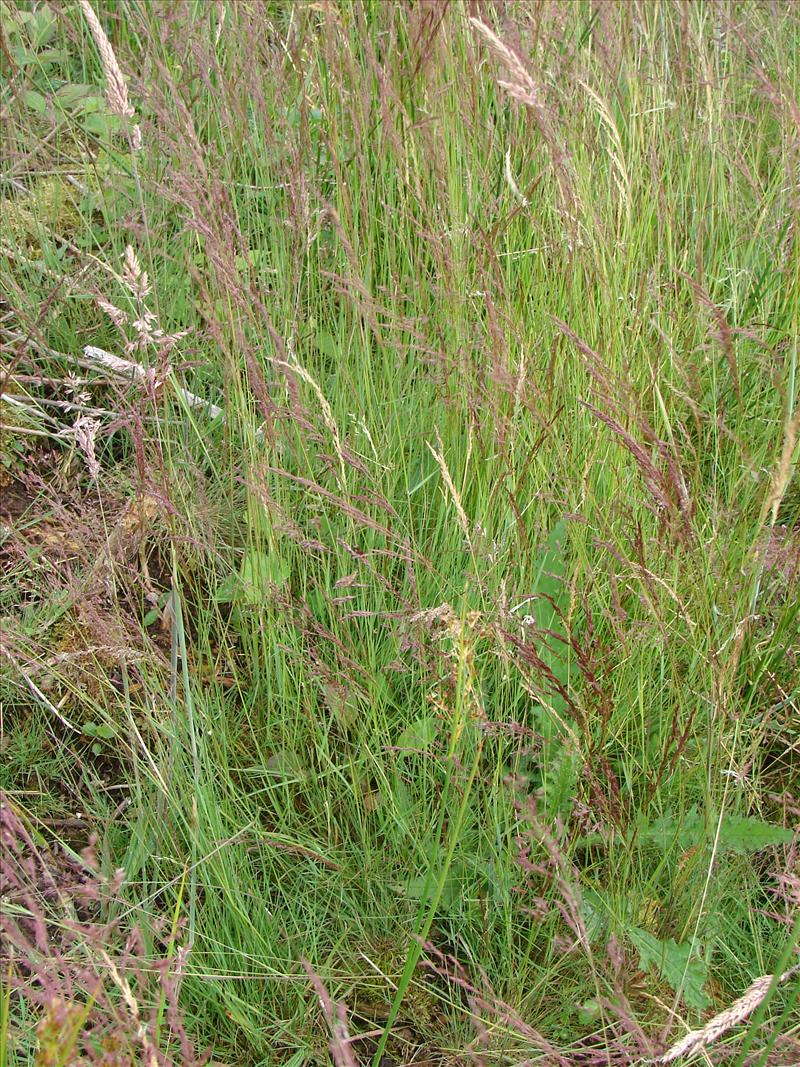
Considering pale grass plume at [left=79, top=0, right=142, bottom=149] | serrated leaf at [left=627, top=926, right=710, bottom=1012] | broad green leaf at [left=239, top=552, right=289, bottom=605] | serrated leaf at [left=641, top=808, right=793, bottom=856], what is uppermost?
pale grass plume at [left=79, top=0, right=142, bottom=149]

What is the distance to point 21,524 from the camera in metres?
1.91

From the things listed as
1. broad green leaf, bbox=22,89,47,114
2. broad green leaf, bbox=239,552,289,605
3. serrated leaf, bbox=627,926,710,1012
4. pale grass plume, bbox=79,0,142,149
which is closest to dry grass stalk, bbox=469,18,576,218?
pale grass plume, bbox=79,0,142,149

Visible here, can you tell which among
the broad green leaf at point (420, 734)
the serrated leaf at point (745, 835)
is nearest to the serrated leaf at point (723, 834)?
the serrated leaf at point (745, 835)

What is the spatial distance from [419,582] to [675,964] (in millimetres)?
742

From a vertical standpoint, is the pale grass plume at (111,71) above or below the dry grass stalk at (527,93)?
above

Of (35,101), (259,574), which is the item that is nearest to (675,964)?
(259,574)

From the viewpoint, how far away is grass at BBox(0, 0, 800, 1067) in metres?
1.29

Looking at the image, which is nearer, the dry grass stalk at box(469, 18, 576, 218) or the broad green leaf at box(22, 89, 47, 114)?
the dry grass stalk at box(469, 18, 576, 218)

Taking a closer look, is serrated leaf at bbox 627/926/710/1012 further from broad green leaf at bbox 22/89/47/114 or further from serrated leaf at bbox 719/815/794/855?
broad green leaf at bbox 22/89/47/114

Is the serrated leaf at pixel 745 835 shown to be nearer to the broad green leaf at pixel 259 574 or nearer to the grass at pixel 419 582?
the grass at pixel 419 582

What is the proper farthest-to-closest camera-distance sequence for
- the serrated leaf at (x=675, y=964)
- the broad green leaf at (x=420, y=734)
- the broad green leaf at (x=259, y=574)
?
the broad green leaf at (x=259, y=574)
the broad green leaf at (x=420, y=734)
the serrated leaf at (x=675, y=964)

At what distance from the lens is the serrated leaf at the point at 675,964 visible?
1.26 m

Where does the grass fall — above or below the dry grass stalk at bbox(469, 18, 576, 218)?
below

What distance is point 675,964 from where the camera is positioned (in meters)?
1.30
